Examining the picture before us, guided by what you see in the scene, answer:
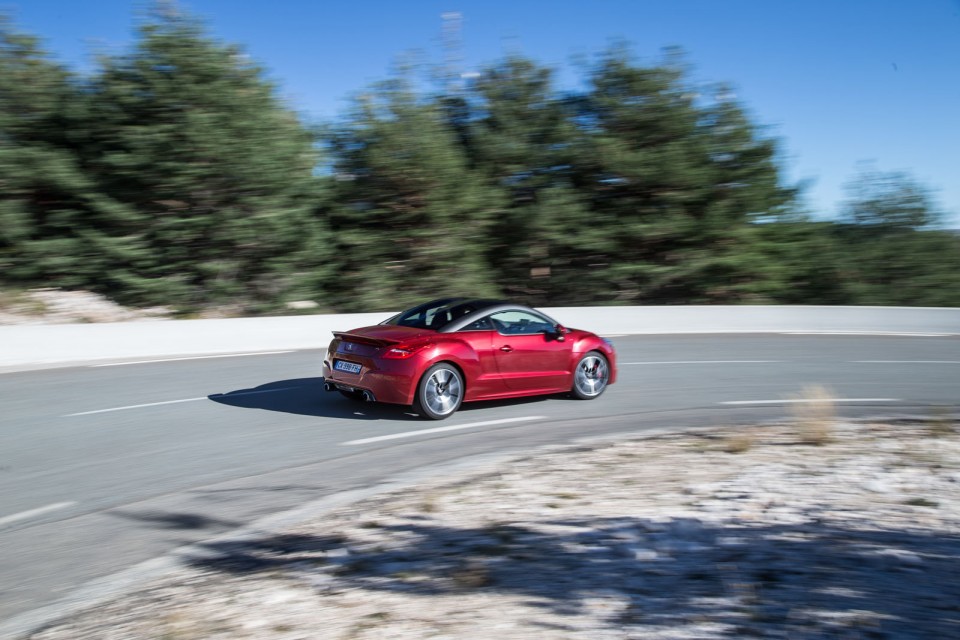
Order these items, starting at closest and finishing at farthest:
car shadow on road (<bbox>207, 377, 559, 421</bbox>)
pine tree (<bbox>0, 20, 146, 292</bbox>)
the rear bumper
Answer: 1. the rear bumper
2. car shadow on road (<bbox>207, 377, 559, 421</bbox>)
3. pine tree (<bbox>0, 20, 146, 292</bbox>)

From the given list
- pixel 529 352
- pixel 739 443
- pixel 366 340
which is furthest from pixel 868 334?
pixel 366 340

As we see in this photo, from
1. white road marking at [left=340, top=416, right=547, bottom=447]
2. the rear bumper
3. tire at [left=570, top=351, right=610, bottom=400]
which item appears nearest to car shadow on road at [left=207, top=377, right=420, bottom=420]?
the rear bumper

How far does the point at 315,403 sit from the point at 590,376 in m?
3.44

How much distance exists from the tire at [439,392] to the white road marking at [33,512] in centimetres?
369

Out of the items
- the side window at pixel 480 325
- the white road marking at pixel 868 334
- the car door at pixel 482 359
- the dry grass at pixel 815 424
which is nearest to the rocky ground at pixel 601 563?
the dry grass at pixel 815 424

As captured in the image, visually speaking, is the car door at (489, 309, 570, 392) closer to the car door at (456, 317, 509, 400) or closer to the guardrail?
the car door at (456, 317, 509, 400)

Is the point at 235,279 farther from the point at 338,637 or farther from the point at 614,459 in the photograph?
the point at 338,637

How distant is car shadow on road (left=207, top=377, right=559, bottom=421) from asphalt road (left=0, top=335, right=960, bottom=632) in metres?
0.03

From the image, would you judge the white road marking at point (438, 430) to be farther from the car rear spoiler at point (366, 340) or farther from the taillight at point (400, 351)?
the car rear spoiler at point (366, 340)

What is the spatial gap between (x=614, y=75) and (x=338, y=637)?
2867cm

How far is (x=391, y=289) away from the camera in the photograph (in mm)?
25688

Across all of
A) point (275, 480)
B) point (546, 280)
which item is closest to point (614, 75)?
point (546, 280)

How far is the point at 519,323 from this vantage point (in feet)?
32.3

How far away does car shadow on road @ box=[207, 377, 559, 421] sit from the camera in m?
9.34
